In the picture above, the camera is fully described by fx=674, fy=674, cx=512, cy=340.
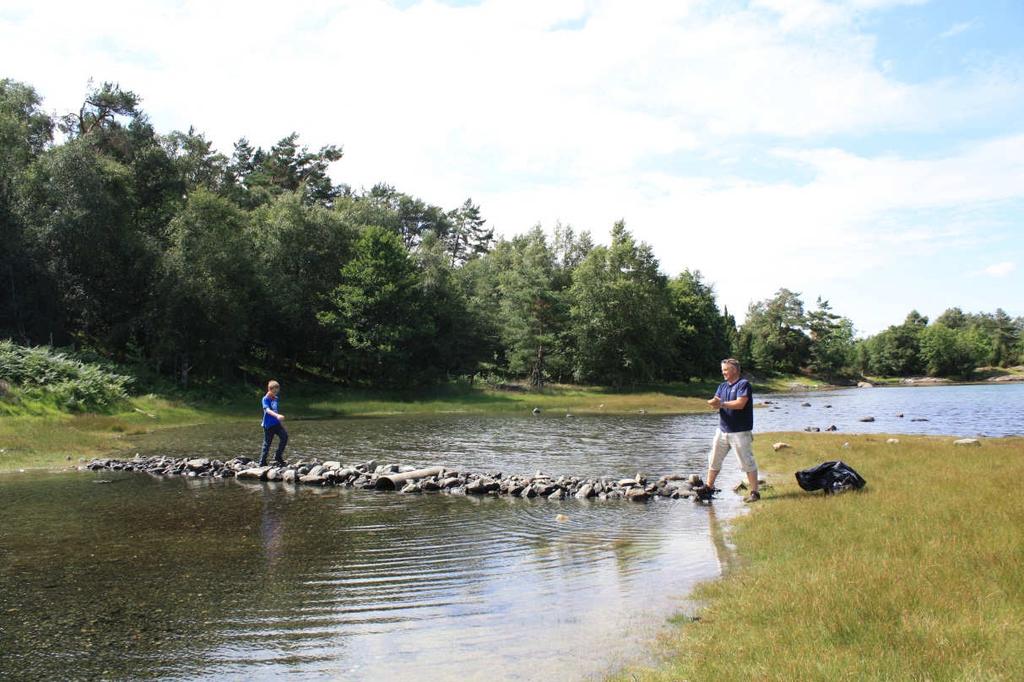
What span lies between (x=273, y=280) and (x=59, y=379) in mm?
23217

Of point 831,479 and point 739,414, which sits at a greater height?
point 739,414

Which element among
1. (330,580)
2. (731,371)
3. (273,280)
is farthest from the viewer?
(273,280)

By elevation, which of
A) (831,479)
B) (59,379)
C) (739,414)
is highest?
(59,379)

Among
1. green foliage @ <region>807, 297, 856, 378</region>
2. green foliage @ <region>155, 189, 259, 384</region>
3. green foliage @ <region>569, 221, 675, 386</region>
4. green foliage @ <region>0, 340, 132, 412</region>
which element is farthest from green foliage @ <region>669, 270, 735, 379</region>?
green foliage @ <region>0, 340, 132, 412</region>

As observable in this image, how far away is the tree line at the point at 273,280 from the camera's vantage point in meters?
44.7

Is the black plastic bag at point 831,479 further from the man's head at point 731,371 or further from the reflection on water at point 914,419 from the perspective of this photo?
the reflection on water at point 914,419

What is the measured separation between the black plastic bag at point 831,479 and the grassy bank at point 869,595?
0.90 metres

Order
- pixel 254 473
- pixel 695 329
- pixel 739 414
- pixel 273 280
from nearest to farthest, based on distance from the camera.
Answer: pixel 739 414 < pixel 254 473 < pixel 273 280 < pixel 695 329

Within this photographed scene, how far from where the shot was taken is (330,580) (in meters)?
9.23

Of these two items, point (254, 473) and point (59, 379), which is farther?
point (59, 379)


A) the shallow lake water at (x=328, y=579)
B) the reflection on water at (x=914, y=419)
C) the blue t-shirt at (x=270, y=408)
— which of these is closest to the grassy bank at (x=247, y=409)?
the shallow lake water at (x=328, y=579)

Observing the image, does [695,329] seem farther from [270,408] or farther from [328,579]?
[328,579]

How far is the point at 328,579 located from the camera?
9.27m

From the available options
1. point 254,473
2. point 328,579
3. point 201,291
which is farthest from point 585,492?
point 201,291
